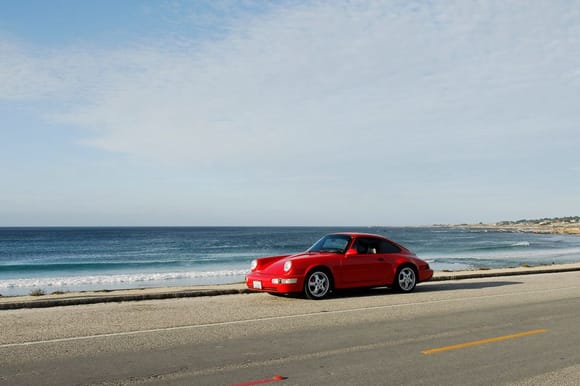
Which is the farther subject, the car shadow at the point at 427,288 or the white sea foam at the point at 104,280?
the white sea foam at the point at 104,280

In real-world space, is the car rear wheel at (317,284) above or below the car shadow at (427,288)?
above

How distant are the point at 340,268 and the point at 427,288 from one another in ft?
11.7

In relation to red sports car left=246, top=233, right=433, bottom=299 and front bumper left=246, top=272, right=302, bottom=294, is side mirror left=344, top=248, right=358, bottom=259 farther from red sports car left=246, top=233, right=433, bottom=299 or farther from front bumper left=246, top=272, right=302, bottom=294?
front bumper left=246, top=272, right=302, bottom=294

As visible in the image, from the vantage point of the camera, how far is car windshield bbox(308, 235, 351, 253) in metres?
13.7

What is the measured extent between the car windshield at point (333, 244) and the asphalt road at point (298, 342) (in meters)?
1.48

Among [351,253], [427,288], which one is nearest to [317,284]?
[351,253]

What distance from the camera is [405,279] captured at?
47.1 ft

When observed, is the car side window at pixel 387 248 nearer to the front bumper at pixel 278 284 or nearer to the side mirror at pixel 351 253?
the side mirror at pixel 351 253

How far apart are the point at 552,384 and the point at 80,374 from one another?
4932 millimetres

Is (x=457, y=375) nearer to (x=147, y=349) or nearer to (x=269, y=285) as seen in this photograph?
(x=147, y=349)

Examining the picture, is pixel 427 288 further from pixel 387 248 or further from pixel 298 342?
pixel 298 342

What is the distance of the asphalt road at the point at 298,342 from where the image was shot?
6.27 metres

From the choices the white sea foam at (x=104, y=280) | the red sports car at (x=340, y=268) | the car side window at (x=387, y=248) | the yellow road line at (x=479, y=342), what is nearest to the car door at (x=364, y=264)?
the red sports car at (x=340, y=268)

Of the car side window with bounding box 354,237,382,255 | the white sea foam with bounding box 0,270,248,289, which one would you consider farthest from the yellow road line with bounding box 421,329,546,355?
the white sea foam with bounding box 0,270,248,289
